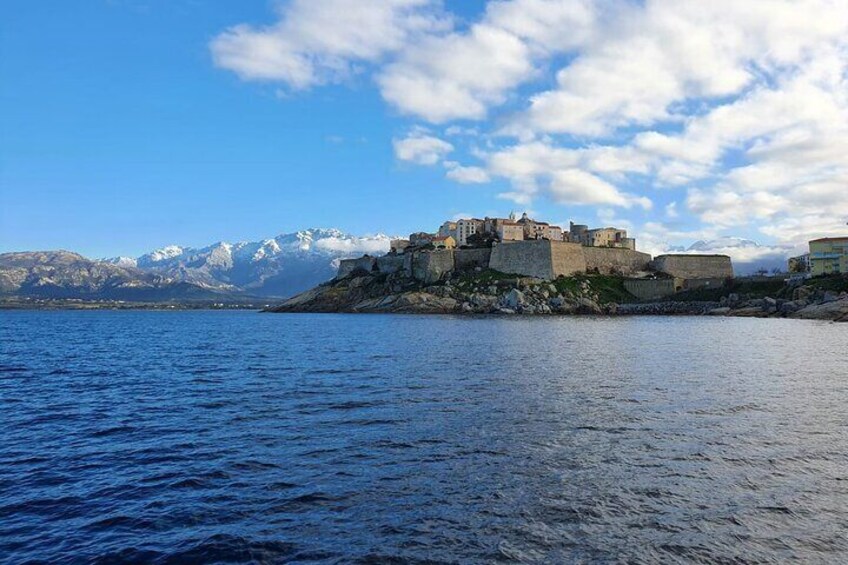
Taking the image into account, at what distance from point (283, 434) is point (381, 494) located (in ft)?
21.3

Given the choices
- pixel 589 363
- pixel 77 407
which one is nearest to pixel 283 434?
pixel 77 407

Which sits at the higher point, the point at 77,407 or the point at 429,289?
the point at 429,289

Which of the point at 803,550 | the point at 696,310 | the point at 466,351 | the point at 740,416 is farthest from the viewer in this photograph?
the point at 696,310

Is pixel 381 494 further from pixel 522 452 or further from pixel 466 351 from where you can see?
pixel 466 351

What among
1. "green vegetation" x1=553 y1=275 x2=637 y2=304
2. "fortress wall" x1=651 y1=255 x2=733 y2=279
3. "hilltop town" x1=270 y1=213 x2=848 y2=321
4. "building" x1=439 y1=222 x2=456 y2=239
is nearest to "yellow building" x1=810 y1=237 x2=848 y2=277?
"hilltop town" x1=270 y1=213 x2=848 y2=321

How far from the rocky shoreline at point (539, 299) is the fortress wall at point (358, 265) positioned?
39.4ft

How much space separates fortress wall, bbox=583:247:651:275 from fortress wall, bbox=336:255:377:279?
5510cm

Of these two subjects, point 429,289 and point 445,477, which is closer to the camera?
point 445,477

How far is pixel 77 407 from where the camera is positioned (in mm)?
23312

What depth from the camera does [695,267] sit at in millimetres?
128375

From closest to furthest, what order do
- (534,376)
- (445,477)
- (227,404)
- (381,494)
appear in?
1. (381,494)
2. (445,477)
3. (227,404)
4. (534,376)

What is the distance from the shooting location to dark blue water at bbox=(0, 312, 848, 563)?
10.3m

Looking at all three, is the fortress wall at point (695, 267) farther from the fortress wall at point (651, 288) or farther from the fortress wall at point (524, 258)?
the fortress wall at point (524, 258)

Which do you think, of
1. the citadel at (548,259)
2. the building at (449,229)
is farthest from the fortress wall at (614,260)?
the building at (449,229)
